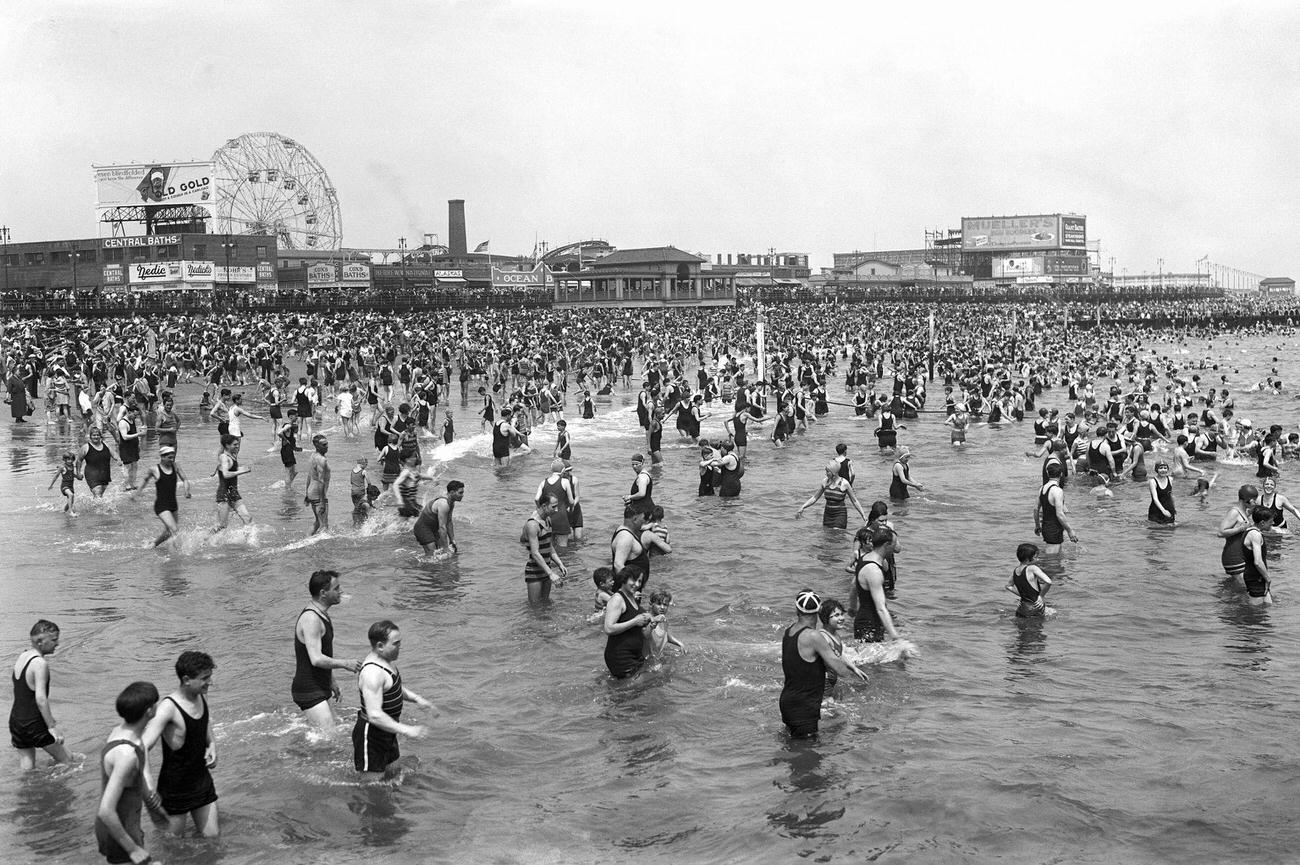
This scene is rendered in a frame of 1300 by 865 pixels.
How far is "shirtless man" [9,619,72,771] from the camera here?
7.15 meters

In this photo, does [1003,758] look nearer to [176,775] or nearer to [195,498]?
[176,775]

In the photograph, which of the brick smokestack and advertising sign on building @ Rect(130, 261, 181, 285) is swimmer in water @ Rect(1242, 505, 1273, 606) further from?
the brick smokestack

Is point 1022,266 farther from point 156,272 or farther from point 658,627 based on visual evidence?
point 658,627

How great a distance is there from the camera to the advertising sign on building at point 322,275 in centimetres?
7950

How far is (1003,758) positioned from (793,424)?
19490mm

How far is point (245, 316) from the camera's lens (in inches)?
2408

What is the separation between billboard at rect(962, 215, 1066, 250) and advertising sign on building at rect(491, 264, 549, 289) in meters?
84.1

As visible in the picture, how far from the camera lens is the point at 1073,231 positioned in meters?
160

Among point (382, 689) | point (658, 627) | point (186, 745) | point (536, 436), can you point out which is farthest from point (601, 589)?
point (536, 436)

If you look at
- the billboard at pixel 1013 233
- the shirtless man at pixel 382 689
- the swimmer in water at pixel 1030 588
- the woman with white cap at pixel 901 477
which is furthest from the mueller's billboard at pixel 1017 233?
the shirtless man at pixel 382 689

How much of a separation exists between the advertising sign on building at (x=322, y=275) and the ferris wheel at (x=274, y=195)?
1041 cm

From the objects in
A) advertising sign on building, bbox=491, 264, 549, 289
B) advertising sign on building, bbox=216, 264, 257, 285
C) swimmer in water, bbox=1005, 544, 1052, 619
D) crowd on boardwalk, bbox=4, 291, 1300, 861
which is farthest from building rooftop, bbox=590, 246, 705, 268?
swimmer in water, bbox=1005, 544, 1052, 619

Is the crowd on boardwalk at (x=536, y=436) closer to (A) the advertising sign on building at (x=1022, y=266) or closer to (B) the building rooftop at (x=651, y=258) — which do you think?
(B) the building rooftop at (x=651, y=258)

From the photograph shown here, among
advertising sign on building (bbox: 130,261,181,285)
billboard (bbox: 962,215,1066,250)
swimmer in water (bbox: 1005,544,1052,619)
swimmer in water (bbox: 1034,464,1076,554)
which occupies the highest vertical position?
billboard (bbox: 962,215,1066,250)
